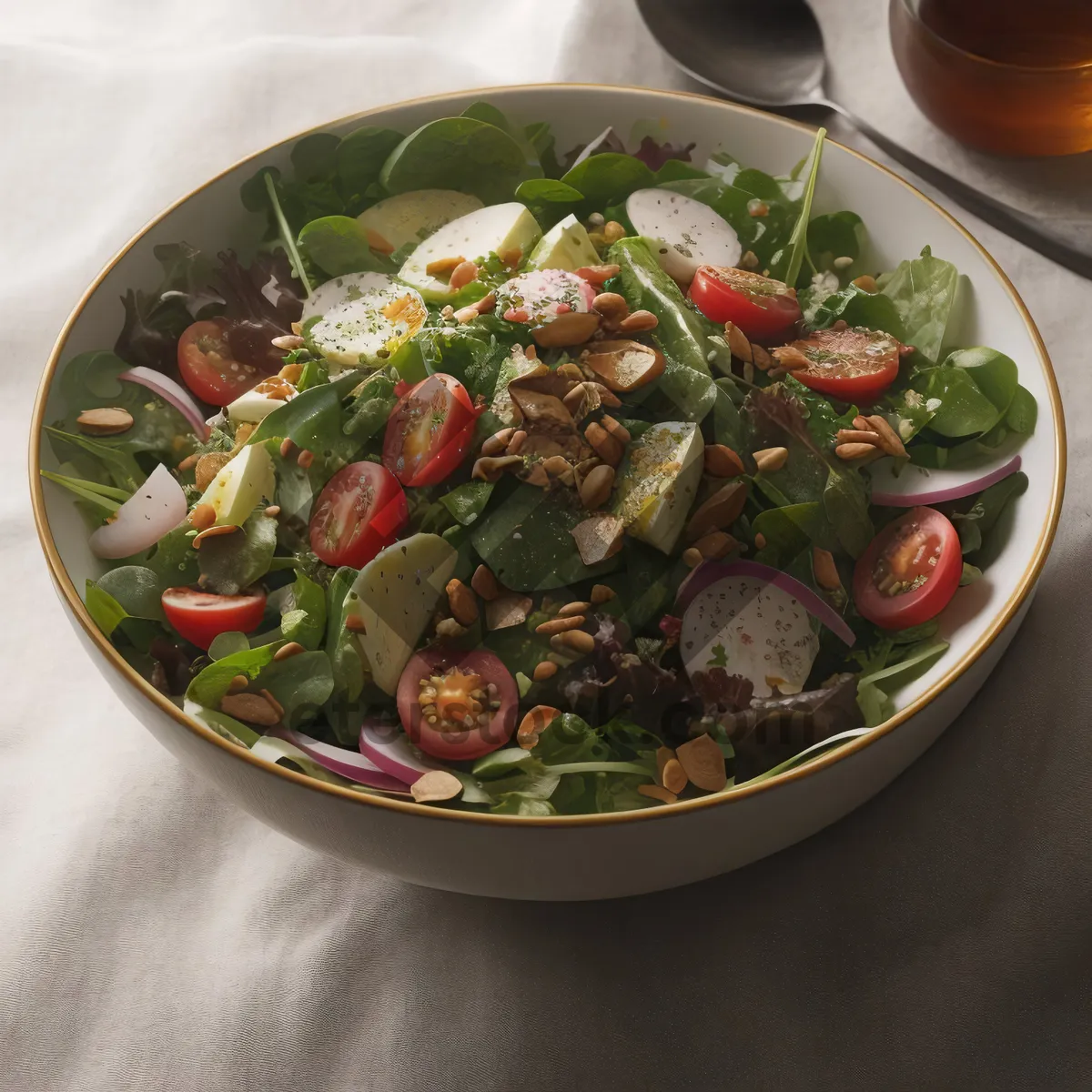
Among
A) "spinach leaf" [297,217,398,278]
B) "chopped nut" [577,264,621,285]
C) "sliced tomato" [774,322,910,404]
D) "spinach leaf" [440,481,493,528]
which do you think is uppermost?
"chopped nut" [577,264,621,285]

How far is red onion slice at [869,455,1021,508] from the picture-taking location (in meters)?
1.50

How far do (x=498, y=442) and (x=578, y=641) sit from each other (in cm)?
27

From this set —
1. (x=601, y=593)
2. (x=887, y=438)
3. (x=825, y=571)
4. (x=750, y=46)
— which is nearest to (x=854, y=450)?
(x=887, y=438)

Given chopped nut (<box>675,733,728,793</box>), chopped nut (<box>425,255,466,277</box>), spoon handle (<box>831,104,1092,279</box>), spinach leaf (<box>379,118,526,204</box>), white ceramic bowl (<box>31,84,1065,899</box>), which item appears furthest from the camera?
spoon handle (<box>831,104,1092,279</box>)

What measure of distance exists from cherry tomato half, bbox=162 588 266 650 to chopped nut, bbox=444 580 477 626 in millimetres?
263

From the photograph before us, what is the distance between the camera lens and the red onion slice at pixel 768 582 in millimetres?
1438

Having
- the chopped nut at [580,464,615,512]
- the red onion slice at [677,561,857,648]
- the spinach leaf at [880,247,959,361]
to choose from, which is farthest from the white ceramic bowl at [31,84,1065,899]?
the chopped nut at [580,464,615,512]

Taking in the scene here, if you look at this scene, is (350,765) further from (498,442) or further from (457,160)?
(457,160)

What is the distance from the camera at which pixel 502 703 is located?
4.48 ft

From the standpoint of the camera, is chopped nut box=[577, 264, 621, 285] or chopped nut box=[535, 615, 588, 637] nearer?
chopped nut box=[535, 615, 588, 637]

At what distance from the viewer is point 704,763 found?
1.30 m

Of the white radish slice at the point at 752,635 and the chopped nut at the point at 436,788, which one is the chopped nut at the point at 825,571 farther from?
the chopped nut at the point at 436,788

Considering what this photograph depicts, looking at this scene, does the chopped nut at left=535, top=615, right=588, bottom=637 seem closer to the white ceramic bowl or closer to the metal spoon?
the white ceramic bowl

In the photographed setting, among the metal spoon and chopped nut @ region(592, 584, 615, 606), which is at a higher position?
the metal spoon
